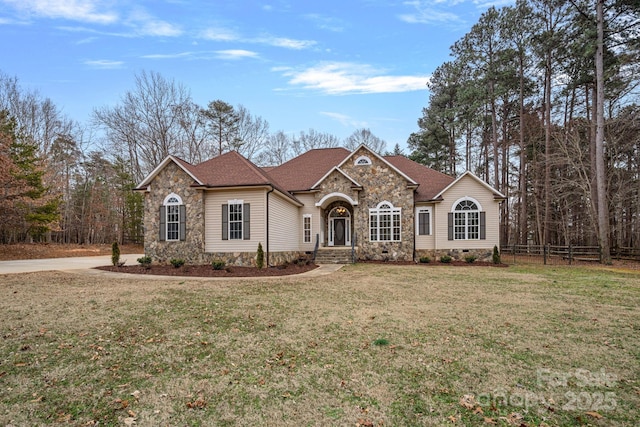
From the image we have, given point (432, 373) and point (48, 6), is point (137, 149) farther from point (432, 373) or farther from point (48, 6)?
point (432, 373)

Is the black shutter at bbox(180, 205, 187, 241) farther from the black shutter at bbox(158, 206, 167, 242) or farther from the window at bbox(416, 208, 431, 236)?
the window at bbox(416, 208, 431, 236)

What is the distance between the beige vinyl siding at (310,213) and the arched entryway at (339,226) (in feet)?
4.47

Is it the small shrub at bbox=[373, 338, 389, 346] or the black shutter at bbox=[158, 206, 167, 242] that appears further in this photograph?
the black shutter at bbox=[158, 206, 167, 242]

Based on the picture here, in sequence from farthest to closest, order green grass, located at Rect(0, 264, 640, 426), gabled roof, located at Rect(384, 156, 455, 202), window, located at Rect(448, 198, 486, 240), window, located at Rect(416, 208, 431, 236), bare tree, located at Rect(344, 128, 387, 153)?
bare tree, located at Rect(344, 128, 387, 153), gabled roof, located at Rect(384, 156, 455, 202), window, located at Rect(416, 208, 431, 236), window, located at Rect(448, 198, 486, 240), green grass, located at Rect(0, 264, 640, 426)

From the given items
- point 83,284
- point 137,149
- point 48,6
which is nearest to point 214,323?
point 83,284

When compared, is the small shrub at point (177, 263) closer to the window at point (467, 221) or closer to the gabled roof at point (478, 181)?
the gabled roof at point (478, 181)

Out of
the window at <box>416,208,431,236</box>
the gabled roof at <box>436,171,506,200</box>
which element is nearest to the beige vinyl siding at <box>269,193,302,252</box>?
the window at <box>416,208,431,236</box>

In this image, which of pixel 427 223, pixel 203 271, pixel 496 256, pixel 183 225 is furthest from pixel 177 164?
pixel 496 256

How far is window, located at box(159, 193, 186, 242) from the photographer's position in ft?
49.7

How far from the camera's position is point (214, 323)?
19.3 feet

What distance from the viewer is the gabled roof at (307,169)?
1983 centimetres

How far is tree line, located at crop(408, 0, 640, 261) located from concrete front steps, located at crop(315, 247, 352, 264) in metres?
13.4

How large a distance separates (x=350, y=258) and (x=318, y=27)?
11.0 meters

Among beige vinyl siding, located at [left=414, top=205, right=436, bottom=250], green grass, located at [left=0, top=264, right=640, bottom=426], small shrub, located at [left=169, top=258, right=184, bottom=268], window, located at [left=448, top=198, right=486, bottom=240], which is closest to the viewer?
green grass, located at [left=0, top=264, right=640, bottom=426]
